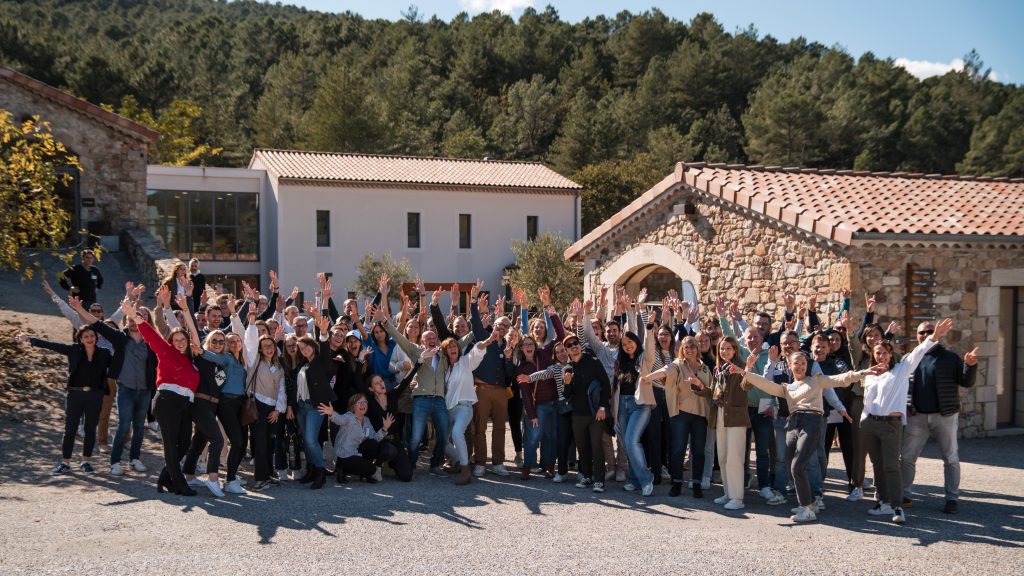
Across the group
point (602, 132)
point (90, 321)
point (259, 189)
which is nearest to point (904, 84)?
point (602, 132)

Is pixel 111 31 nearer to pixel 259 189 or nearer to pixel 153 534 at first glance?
pixel 259 189

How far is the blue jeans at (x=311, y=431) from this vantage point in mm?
8484

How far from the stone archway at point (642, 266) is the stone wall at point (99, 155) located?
12304 mm

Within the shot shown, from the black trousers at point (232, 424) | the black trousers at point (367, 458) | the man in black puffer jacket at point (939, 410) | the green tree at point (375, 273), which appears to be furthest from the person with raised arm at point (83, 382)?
the green tree at point (375, 273)

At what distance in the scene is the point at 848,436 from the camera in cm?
855

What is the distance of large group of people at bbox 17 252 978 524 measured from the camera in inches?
306

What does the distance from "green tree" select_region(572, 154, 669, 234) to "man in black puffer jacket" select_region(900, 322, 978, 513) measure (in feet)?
101

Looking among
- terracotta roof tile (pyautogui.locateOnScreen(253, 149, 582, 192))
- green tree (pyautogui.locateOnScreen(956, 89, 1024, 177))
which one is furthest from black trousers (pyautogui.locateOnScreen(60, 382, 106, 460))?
green tree (pyautogui.locateOnScreen(956, 89, 1024, 177))

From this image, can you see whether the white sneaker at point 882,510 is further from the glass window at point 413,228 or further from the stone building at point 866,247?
the glass window at point 413,228

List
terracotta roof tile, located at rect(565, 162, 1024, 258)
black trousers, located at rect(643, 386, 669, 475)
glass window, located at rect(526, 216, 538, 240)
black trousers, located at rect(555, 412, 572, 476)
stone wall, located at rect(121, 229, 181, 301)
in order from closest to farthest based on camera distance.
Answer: black trousers, located at rect(643, 386, 669, 475) < black trousers, located at rect(555, 412, 572, 476) < terracotta roof tile, located at rect(565, 162, 1024, 258) < stone wall, located at rect(121, 229, 181, 301) < glass window, located at rect(526, 216, 538, 240)

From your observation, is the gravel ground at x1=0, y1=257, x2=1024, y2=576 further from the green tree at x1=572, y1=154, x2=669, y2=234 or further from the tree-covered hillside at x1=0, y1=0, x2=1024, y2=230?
the tree-covered hillside at x1=0, y1=0, x2=1024, y2=230

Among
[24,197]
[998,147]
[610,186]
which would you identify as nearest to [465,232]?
[610,186]

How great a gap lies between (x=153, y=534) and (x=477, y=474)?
348 centimetres

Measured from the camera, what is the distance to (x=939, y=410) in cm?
773
